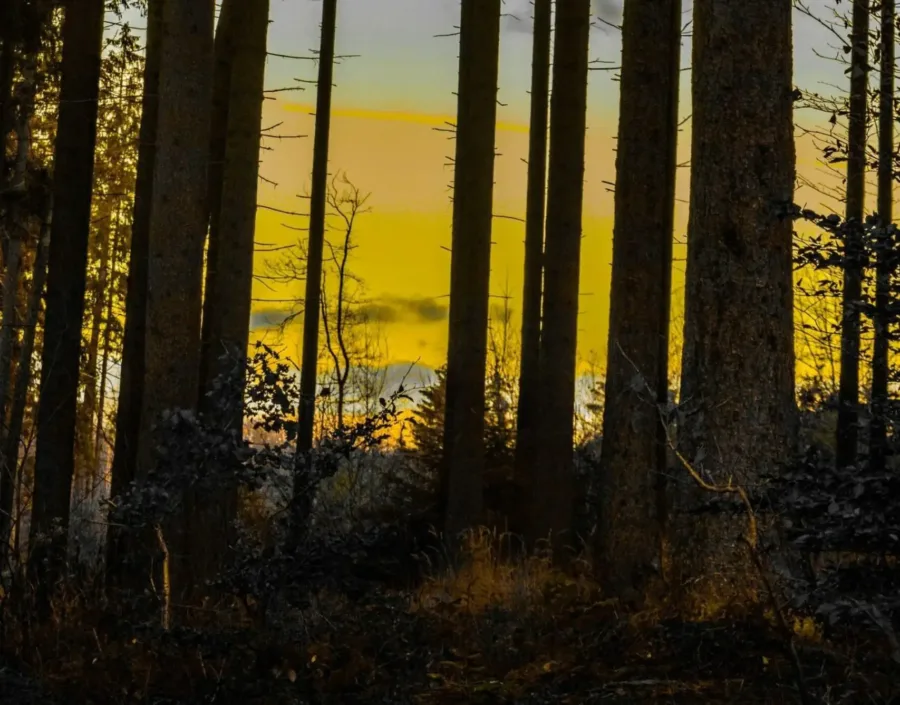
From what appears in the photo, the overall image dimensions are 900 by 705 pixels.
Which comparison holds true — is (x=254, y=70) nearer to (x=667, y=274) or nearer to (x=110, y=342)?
(x=667, y=274)

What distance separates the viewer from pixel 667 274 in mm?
14570

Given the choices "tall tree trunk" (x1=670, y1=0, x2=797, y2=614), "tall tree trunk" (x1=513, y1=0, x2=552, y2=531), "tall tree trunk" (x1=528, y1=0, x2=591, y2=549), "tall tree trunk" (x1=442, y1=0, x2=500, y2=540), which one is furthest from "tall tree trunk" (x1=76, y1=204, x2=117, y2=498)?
"tall tree trunk" (x1=670, y1=0, x2=797, y2=614)

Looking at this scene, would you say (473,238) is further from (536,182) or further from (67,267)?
(67,267)

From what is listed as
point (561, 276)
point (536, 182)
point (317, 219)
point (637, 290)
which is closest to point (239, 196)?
point (561, 276)

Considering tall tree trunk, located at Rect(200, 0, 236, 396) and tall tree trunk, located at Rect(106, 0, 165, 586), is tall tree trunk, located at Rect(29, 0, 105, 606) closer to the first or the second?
tall tree trunk, located at Rect(106, 0, 165, 586)

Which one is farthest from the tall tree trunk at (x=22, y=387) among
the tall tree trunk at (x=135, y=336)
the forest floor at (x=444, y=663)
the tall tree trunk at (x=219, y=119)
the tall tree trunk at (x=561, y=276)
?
the forest floor at (x=444, y=663)

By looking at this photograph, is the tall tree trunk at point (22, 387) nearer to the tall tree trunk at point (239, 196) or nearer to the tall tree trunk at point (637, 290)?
the tall tree trunk at point (239, 196)

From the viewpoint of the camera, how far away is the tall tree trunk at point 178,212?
938 cm

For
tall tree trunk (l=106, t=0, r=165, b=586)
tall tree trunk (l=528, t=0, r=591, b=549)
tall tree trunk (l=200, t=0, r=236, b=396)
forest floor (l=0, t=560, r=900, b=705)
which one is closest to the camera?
forest floor (l=0, t=560, r=900, b=705)

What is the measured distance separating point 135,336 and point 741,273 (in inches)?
280

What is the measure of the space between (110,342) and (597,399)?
12.5 meters

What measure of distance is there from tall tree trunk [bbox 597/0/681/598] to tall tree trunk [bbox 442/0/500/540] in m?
3.65

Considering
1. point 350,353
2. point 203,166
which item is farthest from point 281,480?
point 350,353

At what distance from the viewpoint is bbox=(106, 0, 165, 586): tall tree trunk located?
10586 mm
